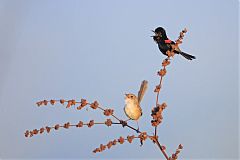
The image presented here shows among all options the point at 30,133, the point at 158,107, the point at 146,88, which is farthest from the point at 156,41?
the point at 30,133

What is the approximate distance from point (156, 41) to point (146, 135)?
10.5 inches

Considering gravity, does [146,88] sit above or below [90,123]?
above

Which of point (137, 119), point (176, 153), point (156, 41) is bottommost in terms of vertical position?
point (176, 153)

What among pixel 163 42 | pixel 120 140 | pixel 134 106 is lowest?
pixel 120 140

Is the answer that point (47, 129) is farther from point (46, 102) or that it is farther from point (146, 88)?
point (146, 88)

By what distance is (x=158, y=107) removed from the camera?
47cm

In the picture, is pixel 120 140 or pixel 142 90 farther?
pixel 142 90

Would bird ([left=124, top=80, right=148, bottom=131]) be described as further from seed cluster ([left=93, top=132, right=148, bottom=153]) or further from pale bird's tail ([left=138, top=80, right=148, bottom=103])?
seed cluster ([left=93, top=132, right=148, bottom=153])

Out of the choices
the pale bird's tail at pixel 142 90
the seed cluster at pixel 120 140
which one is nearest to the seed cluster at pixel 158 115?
the seed cluster at pixel 120 140

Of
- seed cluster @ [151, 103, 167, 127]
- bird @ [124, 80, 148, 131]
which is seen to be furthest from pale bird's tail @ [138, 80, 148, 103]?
seed cluster @ [151, 103, 167, 127]

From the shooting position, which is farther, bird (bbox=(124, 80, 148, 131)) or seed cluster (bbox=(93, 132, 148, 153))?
bird (bbox=(124, 80, 148, 131))

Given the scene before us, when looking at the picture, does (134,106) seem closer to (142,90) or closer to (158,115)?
(142,90)

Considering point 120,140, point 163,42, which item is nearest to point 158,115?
point 120,140

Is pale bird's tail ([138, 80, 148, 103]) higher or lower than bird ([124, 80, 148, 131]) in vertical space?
higher
